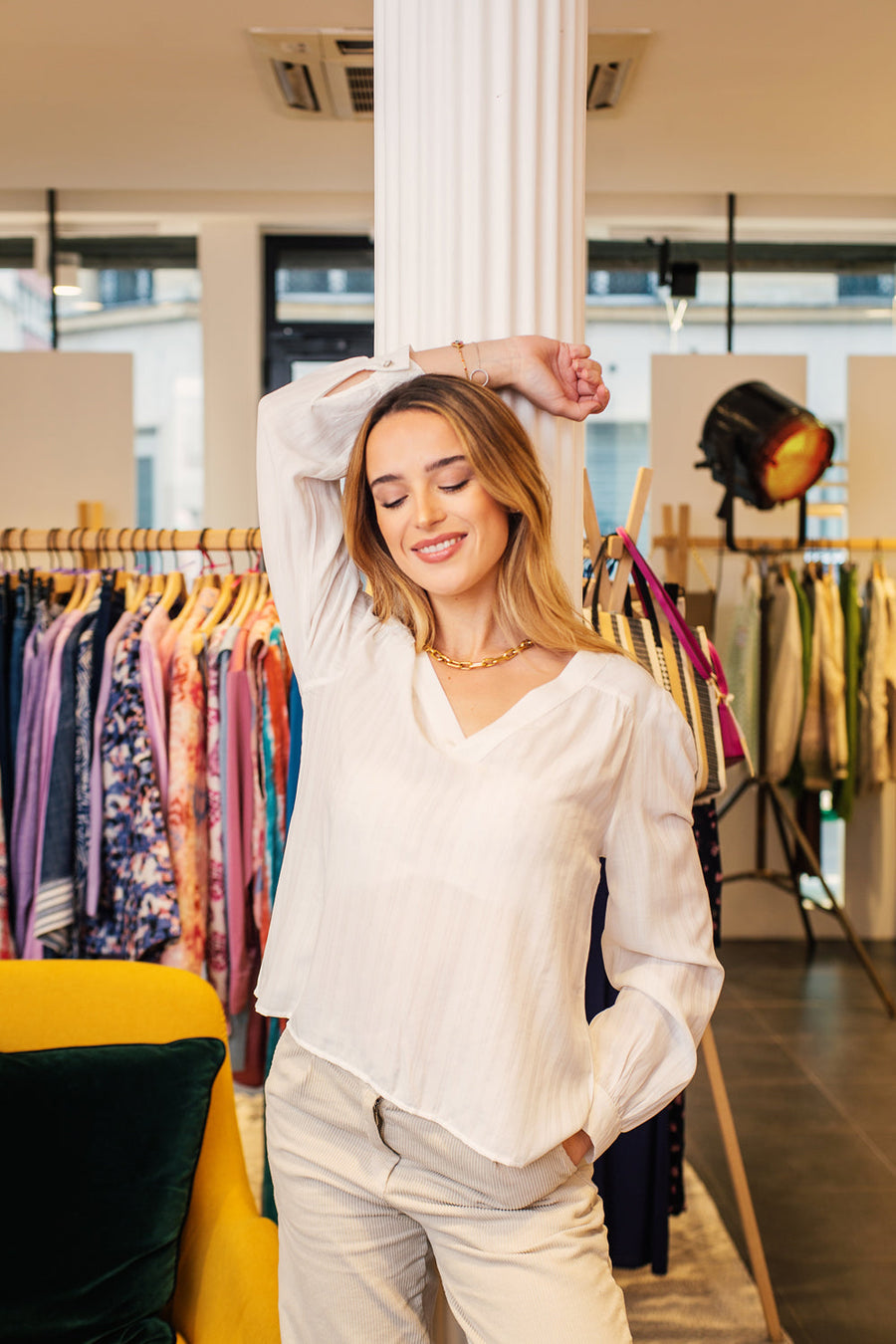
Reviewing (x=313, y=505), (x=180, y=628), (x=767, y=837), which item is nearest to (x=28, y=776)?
(x=180, y=628)

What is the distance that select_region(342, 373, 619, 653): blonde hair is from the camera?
4.13 feet

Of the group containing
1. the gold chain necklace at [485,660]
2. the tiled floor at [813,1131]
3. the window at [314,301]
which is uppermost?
the window at [314,301]

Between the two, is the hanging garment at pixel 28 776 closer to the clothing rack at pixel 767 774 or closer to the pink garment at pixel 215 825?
the pink garment at pixel 215 825

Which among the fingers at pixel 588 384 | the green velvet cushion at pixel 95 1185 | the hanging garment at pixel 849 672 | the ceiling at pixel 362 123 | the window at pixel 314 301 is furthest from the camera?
the window at pixel 314 301

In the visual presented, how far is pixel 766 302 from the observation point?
5246mm

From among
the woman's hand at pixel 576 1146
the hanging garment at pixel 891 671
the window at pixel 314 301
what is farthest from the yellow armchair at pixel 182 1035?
the window at pixel 314 301

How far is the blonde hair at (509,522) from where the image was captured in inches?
49.6

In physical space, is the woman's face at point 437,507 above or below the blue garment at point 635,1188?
above

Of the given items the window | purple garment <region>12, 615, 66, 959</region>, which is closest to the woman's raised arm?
purple garment <region>12, 615, 66, 959</region>

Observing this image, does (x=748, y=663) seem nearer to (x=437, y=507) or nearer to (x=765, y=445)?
(x=765, y=445)

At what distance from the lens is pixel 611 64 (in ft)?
10.8

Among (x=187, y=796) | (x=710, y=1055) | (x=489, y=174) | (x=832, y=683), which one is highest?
(x=489, y=174)

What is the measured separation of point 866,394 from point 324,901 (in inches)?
179

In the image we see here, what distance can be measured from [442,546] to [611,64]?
8.68ft
